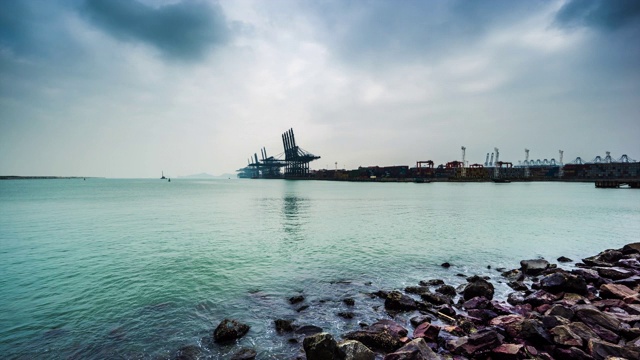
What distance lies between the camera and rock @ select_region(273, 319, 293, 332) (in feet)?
26.5

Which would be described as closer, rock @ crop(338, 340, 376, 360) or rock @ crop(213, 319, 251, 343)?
rock @ crop(338, 340, 376, 360)

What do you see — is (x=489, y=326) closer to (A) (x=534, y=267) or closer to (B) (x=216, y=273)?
(A) (x=534, y=267)

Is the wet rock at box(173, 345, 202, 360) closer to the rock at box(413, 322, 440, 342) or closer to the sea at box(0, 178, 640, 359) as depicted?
the sea at box(0, 178, 640, 359)

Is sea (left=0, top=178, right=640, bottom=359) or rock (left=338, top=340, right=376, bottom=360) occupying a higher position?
rock (left=338, top=340, right=376, bottom=360)

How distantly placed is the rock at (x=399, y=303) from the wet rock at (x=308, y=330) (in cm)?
270

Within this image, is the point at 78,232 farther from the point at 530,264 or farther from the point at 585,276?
the point at 585,276

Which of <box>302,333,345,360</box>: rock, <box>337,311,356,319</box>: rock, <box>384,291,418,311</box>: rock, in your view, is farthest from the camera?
<box>384,291,418,311</box>: rock

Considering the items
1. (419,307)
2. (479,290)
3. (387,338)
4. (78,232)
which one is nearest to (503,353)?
(387,338)

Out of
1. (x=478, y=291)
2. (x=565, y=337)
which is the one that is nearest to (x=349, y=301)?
(x=478, y=291)

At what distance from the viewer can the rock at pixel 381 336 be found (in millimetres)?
6938

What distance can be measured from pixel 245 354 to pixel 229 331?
3.57ft

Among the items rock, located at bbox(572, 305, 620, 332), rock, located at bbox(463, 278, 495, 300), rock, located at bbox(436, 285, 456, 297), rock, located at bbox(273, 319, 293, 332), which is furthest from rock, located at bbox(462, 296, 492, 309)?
rock, located at bbox(273, 319, 293, 332)

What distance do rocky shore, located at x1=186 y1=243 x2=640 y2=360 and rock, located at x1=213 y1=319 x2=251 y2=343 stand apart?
2 cm

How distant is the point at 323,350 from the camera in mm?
6066
